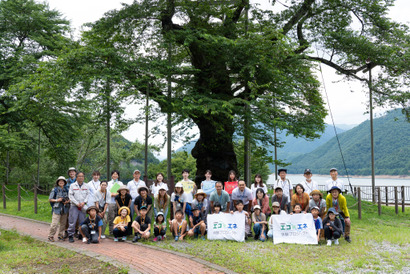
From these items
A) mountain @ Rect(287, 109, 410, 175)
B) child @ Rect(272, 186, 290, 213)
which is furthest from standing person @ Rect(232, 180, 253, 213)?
mountain @ Rect(287, 109, 410, 175)

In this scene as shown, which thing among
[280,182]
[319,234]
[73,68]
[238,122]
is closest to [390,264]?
[319,234]

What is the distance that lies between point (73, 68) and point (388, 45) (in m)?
12.8

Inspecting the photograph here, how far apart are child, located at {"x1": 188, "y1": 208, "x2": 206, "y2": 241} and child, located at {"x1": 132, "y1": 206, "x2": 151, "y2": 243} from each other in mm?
1056

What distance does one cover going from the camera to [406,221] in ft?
49.9

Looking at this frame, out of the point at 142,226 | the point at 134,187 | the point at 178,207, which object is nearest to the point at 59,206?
the point at 134,187

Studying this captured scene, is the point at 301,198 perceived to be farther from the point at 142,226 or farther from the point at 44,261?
the point at 44,261

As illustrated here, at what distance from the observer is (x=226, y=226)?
9211 mm

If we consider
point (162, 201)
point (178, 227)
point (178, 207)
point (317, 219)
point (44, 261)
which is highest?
point (162, 201)

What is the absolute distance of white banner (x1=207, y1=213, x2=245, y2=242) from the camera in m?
9.11

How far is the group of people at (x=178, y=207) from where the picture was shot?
9164 mm

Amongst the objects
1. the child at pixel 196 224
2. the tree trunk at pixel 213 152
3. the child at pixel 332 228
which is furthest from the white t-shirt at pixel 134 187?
the tree trunk at pixel 213 152

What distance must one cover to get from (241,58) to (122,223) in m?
7.56

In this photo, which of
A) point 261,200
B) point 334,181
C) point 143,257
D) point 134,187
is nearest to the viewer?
point 143,257

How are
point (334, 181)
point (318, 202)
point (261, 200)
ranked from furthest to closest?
point (334, 181) < point (261, 200) < point (318, 202)
